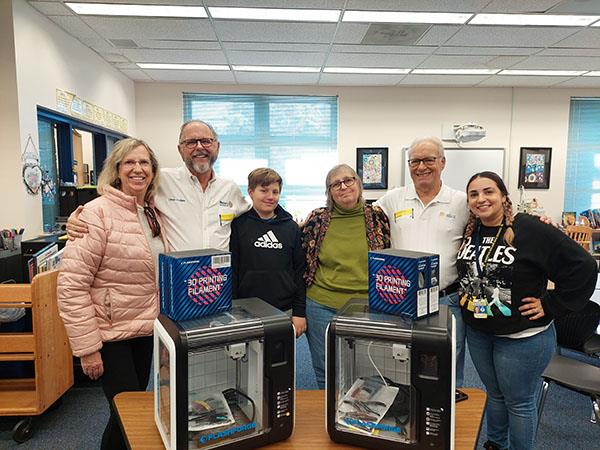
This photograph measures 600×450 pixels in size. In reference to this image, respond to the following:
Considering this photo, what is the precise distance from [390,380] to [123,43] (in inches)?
164


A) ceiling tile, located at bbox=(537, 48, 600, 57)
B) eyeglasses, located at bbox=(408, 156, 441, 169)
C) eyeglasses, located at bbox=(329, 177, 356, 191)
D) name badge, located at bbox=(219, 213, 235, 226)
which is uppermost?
ceiling tile, located at bbox=(537, 48, 600, 57)

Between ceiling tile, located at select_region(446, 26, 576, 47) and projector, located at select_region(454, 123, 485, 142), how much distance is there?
1581 millimetres

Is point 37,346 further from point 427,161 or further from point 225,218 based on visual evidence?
point 427,161

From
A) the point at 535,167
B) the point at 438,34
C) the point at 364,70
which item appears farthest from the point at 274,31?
the point at 535,167

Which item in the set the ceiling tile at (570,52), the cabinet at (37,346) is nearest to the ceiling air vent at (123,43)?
the cabinet at (37,346)

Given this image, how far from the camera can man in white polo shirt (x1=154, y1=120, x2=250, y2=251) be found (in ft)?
5.70

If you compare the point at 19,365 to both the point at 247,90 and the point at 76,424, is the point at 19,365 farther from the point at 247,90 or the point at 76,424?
the point at 247,90

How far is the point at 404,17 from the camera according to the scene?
3.43 metres

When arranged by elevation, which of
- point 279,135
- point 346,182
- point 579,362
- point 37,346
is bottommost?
point 579,362

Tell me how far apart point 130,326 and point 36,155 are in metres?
2.38

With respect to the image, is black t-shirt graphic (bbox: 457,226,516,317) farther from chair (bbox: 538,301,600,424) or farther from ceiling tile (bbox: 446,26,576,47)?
ceiling tile (bbox: 446,26,576,47)

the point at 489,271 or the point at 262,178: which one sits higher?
the point at 262,178

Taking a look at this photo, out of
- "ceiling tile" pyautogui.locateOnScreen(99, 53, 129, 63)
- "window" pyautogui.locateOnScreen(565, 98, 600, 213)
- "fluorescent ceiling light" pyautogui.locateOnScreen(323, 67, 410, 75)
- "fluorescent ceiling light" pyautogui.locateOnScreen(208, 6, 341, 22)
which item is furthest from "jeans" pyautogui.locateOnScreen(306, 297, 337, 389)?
"window" pyautogui.locateOnScreen(565, 98, 600, 213)

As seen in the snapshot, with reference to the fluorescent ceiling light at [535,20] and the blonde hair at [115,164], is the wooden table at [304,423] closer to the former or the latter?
the blonde hair at [115,164]
